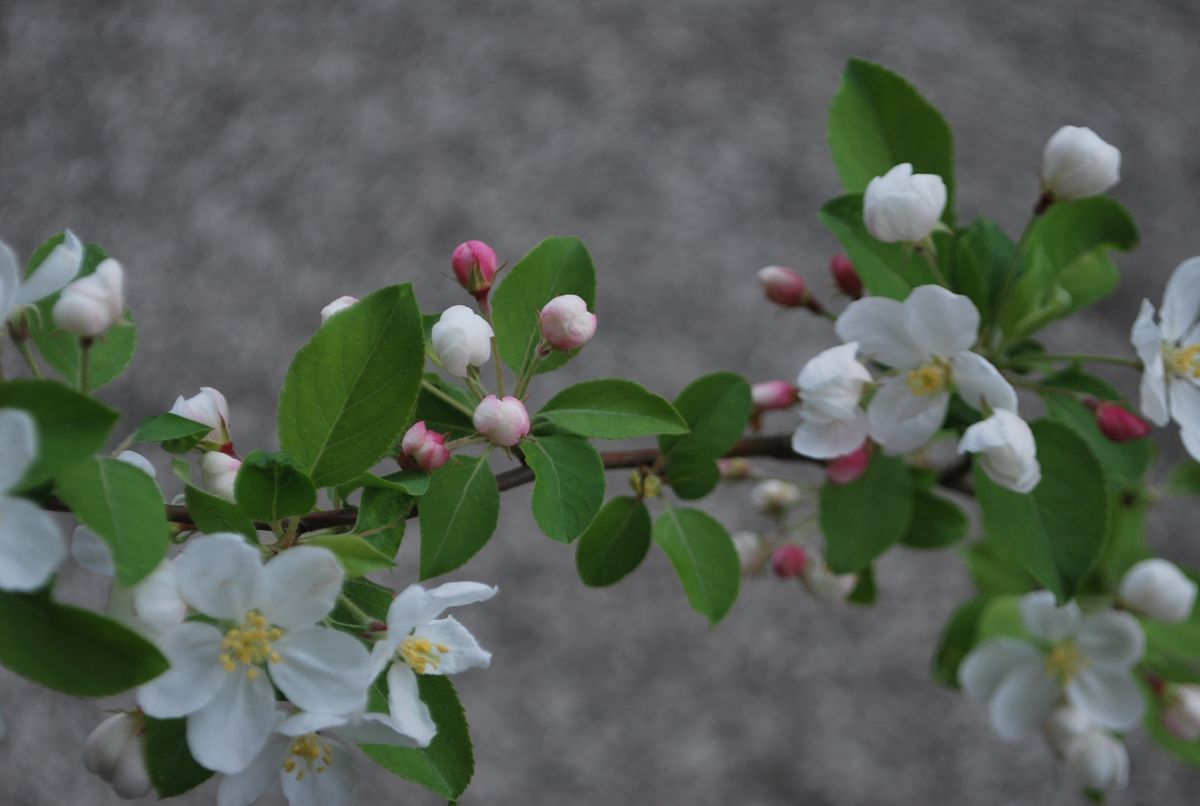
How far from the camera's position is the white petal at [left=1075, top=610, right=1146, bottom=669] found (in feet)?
2.74

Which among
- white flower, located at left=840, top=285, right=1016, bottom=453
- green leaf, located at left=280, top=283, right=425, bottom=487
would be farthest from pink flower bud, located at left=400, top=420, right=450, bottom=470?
white flower, located at left=840, top=285, right=1016, bottom=453

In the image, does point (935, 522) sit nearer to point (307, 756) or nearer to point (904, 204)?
point (904, 204)

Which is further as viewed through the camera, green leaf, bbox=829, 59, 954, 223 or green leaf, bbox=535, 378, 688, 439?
green leaf, bbox=829, 59, 954, 223

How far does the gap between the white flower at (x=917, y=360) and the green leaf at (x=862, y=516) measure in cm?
11

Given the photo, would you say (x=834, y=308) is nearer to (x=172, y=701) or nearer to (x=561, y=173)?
(x=561, y=173)

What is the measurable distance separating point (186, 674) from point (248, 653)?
25 millimetres

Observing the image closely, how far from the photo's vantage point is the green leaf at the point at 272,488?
0.47 metres

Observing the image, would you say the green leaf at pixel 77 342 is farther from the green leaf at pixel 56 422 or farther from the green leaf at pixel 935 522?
the green leaf at pixel 935 522

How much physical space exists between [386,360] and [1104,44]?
1.63 metres

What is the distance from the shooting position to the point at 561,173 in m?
1.69

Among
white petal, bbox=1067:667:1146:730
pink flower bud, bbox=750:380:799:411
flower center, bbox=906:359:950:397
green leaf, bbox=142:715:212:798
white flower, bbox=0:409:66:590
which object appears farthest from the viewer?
white petal, bbox=1067:667:1146:730

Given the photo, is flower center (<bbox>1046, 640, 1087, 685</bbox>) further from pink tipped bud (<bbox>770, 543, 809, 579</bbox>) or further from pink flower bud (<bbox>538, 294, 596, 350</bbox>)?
pink flower bud (<bbox>538, 294, 596, 350</bbox>)

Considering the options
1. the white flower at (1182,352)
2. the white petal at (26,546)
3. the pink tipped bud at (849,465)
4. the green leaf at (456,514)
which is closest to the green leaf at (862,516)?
the pink tipped bud at (849,465)

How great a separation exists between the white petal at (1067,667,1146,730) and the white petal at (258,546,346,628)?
0.63 m
